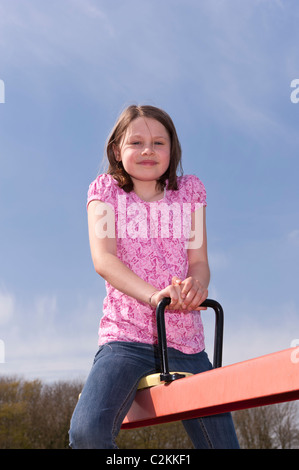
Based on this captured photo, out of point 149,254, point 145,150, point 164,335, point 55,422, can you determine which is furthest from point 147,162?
point 55,422

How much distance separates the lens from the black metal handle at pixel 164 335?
79.4 inches

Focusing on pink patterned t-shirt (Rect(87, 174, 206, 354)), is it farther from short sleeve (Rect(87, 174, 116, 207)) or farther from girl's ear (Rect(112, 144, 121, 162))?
girl's ear (Rect(112, 144, 121, 162))

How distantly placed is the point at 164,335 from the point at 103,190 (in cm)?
83

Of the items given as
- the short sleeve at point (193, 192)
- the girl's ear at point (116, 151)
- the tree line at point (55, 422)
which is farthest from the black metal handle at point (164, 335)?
the tree line at point (55, 422)

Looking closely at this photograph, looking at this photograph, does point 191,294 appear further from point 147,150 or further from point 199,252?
point 147,150

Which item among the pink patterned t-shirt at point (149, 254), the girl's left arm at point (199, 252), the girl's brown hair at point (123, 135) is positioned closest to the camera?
the pink patterned t-shirt at point (149, 254)

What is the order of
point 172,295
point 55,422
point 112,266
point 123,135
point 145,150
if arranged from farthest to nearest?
point 55,422 < point 123,135 < point 145,150 < point 112,266 < point 172,295

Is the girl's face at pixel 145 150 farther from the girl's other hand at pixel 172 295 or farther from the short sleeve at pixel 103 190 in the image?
the girl's other hand at pixel 172 295

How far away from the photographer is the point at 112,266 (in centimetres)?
233

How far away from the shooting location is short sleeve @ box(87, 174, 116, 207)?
2.57 m

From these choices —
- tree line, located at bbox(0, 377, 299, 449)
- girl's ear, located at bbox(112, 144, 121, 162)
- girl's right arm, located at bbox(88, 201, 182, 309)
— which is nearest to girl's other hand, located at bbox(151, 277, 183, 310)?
girl's right arm, located at bbox(88, 201, 182, 309)
